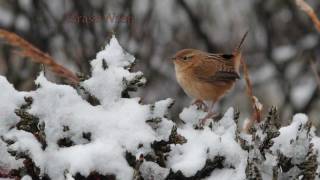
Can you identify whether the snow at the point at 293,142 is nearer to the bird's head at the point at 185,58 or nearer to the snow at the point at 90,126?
the snow at the point at 90,126

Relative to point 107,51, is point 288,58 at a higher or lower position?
higher

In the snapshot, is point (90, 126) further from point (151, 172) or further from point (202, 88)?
point (202, 88)

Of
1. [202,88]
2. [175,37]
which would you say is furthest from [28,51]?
[175,37]

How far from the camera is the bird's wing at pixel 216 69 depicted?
17.2 ft

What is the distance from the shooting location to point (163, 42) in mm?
9336

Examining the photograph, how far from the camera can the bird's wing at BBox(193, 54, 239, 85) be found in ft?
17.2

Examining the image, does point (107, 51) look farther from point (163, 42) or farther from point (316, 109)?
point (316, 109)

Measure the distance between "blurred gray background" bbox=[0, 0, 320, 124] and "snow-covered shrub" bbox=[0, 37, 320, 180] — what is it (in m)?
4.80

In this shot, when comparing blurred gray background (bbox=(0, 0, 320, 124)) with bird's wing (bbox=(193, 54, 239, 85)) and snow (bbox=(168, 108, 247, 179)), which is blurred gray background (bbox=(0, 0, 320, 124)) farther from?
snow (bbox=(168, 108, 247, 179))

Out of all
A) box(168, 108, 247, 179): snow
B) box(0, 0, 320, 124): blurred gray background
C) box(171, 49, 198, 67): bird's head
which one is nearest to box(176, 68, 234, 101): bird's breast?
box(171, 49, 198, 67): bird's head

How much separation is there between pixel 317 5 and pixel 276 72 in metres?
1.52

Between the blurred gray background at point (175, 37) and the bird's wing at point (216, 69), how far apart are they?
1.95 m

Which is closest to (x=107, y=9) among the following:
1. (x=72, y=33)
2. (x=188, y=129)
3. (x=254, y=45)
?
(x=72, y=33)

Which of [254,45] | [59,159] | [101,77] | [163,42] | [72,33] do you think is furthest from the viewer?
[254,45]
